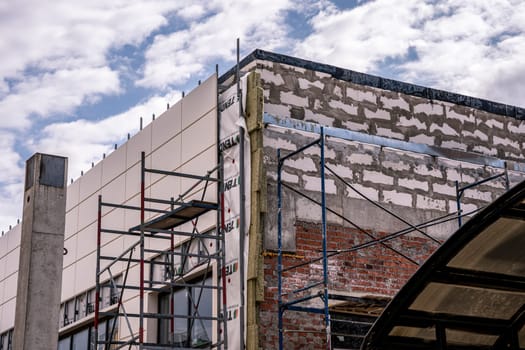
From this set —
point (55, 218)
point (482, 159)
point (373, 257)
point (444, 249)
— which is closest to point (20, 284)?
point (55, 218)

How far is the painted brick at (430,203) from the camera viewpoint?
15.4 meters

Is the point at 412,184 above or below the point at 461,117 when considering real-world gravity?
below

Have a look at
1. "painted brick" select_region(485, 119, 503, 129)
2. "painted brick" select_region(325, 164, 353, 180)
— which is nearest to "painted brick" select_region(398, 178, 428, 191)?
"painted brick" select_region(325, 164, 353, 180)

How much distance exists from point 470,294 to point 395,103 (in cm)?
609

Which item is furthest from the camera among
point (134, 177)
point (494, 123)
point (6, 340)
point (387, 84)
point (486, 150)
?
point (6, 340)

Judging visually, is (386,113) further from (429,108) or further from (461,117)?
(461,117)

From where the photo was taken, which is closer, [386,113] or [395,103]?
[386,113]

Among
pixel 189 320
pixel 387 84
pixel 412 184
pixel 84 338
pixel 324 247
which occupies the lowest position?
pixel 189 320

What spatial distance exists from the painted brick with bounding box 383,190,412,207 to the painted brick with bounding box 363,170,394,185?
0.62ft

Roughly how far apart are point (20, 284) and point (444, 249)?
Answer: 22.0ft

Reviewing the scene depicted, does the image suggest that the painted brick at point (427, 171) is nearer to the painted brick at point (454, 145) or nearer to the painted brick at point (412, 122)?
the painted brick at point (454, 145)

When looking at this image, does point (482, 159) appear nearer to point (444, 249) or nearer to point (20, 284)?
point (444, 249)

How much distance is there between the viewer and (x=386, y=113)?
1571 centimetres

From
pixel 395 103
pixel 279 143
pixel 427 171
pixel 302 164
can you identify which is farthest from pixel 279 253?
pixel 395 103
